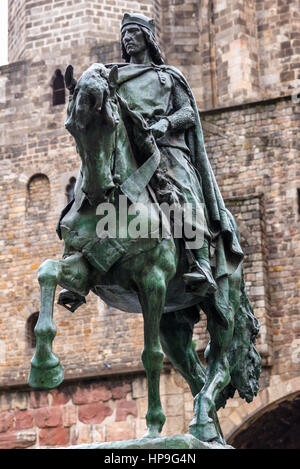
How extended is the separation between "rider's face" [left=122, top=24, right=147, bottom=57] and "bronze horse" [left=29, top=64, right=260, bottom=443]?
922mm

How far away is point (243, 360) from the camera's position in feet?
32.1

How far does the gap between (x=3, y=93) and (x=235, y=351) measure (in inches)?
748

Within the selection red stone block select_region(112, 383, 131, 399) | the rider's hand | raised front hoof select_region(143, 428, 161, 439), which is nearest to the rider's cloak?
the rider's hand

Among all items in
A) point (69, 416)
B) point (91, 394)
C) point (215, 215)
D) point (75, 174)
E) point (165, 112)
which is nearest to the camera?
point (215, 215)

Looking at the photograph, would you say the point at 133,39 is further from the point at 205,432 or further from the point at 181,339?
the point at 205,432

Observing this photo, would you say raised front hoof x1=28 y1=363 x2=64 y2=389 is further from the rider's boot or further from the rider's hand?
the rider's hand

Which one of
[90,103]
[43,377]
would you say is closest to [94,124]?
[90,103]

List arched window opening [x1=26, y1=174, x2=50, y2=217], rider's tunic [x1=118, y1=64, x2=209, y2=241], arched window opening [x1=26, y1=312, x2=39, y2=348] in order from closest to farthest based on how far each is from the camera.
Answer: rider's tunic [x1=118, y1=64, x2=209, y2=241]
arched window opening [x1=26, y1=312, x2=39, y2=348]
arched window opening [x1=26, y1=174, x2=50, y2=217]

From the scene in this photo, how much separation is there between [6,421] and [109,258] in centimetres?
1672

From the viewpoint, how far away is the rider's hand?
9102mm

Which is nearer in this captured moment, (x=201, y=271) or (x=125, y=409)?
(x=201, y=271)

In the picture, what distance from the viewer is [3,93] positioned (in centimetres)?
2795

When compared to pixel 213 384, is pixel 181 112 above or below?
above
